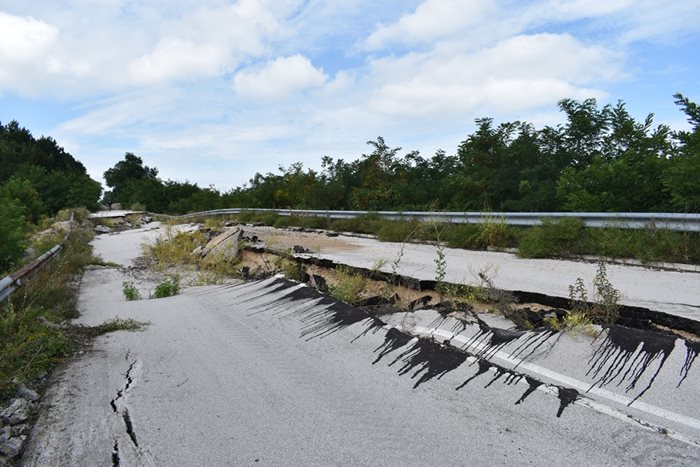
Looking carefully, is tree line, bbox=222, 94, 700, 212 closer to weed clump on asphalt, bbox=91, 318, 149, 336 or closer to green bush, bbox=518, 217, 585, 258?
green bush, bbox=518, 217, 585, 258

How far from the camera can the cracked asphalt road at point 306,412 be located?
2955 millimetres

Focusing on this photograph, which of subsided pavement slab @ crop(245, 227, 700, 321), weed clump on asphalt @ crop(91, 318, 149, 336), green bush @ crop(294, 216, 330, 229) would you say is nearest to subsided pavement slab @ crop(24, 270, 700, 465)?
weed clump on asphalt @ crop(91, 318, 149, 336)

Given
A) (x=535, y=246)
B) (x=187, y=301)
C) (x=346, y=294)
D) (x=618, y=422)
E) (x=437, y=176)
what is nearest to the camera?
(x=618, y=422)

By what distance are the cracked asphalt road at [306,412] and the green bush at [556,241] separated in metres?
4.81

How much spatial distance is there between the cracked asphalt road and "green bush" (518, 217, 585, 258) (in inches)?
189

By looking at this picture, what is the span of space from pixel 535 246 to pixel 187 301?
5.91 metres

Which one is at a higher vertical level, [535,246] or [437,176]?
[437,176]

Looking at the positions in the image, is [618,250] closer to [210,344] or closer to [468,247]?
[468,247]

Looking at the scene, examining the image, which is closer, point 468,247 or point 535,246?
point 535,246

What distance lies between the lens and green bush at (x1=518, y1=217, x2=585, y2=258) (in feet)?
29.3

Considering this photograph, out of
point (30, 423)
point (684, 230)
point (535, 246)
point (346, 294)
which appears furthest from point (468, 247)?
point (30, 423)

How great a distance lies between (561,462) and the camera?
280 cm

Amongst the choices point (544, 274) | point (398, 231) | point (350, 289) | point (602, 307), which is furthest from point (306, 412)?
point (398, 231)

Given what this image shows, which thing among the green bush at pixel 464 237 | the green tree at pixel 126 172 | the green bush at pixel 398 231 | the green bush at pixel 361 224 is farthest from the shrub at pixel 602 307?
the green tree at pixel 126 172
